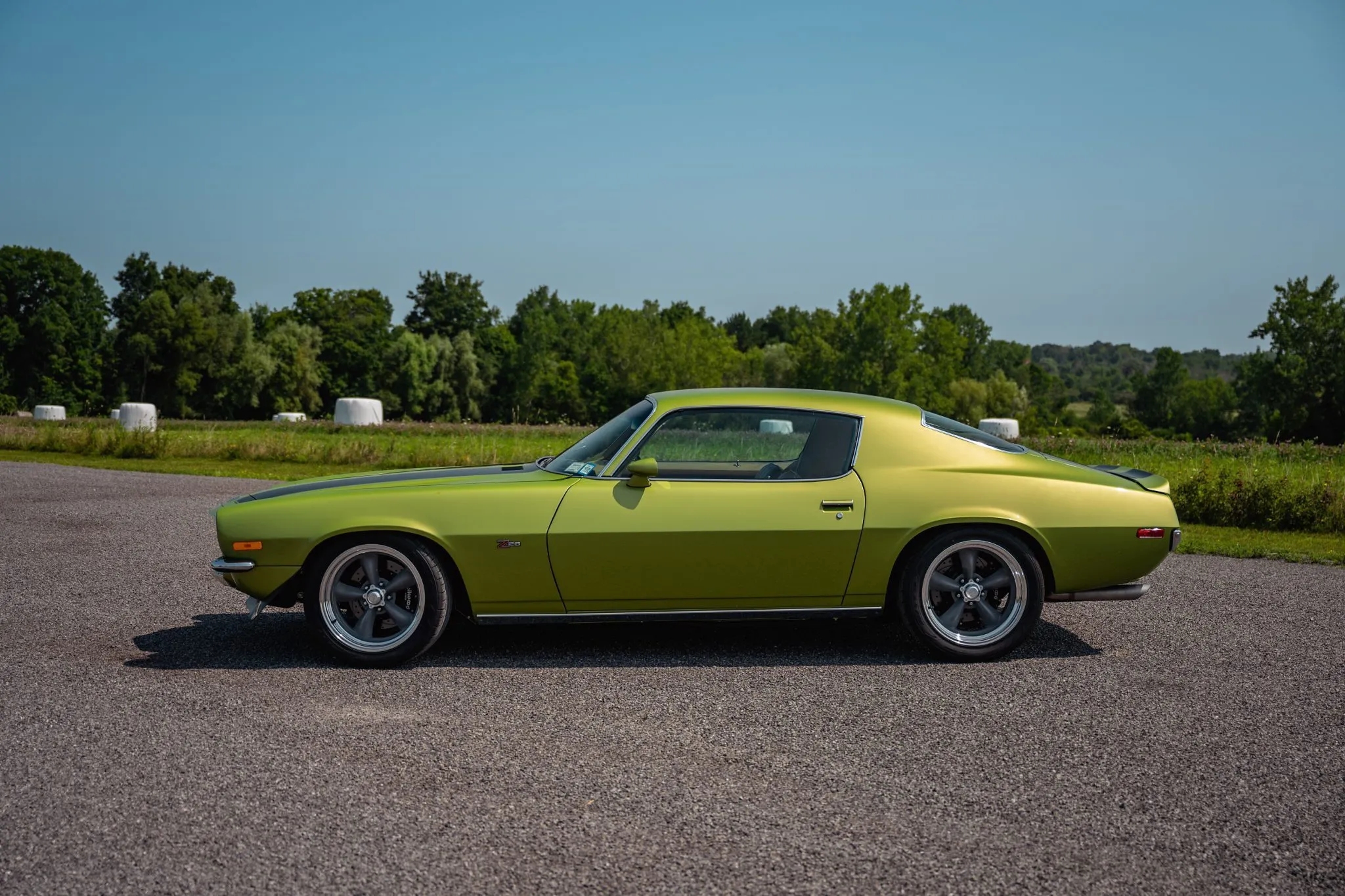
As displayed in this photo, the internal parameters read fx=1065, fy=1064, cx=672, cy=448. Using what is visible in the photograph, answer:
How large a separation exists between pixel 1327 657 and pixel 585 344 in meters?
105

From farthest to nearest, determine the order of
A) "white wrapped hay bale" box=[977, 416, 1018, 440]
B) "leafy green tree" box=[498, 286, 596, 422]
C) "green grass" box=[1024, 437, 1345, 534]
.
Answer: "leafy green tree" box=[498, 286, 596, 422], "white wrapped hay bale" box=[977, 416, 1018, 440], "green grass" box=[1024, 437, 1345, 534]

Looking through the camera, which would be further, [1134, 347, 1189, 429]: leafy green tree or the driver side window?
[1134, 347, 1189, 429]: leafy green tree

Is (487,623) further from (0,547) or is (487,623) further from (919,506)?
(0,547)

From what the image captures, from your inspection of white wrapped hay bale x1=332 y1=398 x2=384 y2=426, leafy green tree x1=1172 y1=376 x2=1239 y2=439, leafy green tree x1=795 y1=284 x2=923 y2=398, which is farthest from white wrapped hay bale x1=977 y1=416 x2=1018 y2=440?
leafy green tree x1=1172 y1=376 x2=1239 y2=439

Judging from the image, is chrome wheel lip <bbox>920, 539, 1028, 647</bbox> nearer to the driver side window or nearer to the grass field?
the driver side window

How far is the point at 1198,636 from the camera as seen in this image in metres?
6.14

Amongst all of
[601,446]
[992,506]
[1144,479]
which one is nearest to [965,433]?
[992,506]

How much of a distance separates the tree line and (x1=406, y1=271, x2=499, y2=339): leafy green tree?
18cm

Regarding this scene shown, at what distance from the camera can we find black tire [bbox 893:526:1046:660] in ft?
17.7

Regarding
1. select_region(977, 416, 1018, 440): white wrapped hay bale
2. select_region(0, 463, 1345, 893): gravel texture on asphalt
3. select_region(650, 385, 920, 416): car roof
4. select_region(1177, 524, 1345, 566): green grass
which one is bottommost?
select_region(0, 463, 1345, 893): gravel texture on asphalt

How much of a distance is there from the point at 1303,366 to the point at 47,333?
74.9 metres

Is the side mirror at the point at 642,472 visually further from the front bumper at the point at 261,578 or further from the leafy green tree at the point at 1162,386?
the leafy green tree at the point at 1162,386

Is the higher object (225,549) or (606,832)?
(225,549)

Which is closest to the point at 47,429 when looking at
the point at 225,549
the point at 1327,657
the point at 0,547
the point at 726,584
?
the point at 0,547
